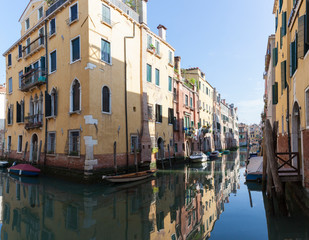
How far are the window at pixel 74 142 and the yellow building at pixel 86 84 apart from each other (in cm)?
5

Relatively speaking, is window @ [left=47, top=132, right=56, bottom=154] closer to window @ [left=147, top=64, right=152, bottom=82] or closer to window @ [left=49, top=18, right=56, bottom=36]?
window @ [left=49, top=18, right=56, bottom=36]

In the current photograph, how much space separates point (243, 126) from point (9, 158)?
3228 inches

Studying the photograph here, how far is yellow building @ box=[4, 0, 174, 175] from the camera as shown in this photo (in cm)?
1230

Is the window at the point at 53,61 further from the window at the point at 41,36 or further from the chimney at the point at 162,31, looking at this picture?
the chimney at the point at 162,31

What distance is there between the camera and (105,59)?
43.1ft

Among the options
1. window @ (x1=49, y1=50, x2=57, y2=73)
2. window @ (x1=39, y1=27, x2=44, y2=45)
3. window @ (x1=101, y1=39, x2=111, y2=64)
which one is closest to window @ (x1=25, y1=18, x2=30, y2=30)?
window @ (x1=39, y1=27, x2=44, y2=45)

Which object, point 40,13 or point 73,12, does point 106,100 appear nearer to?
point 73,12

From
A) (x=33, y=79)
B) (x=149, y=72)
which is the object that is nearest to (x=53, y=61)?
(x=33, y=79)

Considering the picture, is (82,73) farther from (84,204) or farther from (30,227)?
(30,227)

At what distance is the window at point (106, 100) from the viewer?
1283 centimetres

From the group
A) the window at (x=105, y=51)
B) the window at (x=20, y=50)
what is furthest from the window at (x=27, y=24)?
the window at (x=105, y=51)

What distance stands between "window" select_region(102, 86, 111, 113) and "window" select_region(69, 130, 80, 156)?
197 cm

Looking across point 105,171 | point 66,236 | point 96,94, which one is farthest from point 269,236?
point 96,94

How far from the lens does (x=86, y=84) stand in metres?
12.2
